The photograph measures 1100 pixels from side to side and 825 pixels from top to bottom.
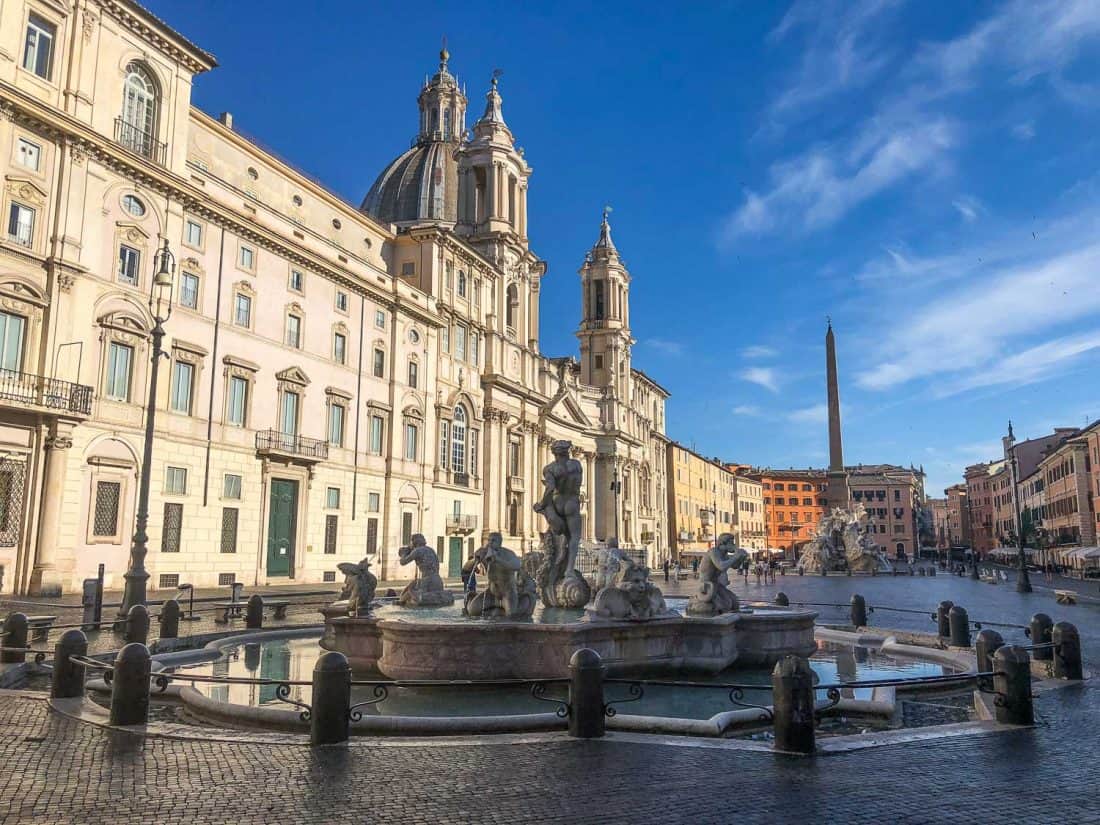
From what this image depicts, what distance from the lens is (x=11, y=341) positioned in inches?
923

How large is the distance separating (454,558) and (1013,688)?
39.9 m

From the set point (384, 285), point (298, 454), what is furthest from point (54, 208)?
point (384, 285)

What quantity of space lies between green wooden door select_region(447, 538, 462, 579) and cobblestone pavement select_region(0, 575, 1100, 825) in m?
38.3

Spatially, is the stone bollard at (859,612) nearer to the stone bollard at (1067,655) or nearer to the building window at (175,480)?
the stone bollard at (1067,655)

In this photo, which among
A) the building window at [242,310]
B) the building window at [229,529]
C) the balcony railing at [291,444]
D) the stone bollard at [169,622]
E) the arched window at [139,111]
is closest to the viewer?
the stone bollard at [169,622]

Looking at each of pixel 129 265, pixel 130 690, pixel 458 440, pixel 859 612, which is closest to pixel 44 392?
pixel 129 265

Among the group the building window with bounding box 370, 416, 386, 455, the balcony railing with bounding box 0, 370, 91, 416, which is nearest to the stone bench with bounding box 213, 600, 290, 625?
the balcony railing with bounding box 0, 370, 91, 416

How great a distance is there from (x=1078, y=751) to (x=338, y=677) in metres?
6.25

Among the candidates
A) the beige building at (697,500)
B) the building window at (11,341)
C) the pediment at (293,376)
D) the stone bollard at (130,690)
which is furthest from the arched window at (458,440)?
the beige building at (697,500)

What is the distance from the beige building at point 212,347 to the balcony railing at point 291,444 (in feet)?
0.44

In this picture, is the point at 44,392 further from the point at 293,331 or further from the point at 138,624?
the point at 138,624

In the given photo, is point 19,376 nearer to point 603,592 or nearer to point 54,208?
point 54,208

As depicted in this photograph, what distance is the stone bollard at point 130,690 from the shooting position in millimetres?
7723

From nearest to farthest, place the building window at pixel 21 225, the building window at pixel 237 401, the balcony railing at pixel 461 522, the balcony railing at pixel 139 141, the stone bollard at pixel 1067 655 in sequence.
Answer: the stone bollard at pixel 1067 655 < the building window at pixel 21 225 < the balcony railing at pixel 139 141 < the building window at pixel 237 401 < the balcony railing at pixel 461 522
